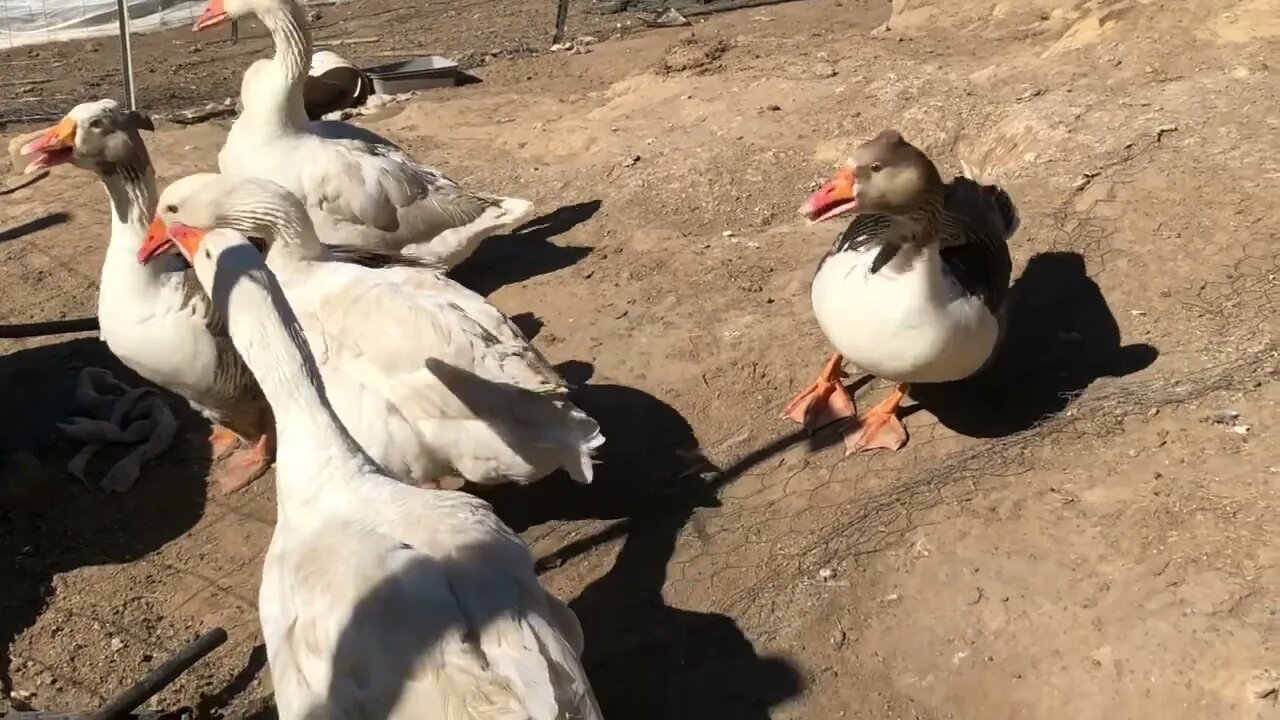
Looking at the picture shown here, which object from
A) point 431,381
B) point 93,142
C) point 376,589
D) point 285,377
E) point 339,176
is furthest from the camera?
point 339,176

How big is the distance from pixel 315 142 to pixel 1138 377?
4.30 m

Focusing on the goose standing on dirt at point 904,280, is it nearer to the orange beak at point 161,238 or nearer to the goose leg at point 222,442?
the orange beak at point 161,238

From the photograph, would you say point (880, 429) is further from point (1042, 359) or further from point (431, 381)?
point (431, 381)

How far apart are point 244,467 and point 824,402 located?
255cm

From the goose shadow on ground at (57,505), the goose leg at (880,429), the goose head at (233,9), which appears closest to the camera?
the goose shadow on ground at (57,505)

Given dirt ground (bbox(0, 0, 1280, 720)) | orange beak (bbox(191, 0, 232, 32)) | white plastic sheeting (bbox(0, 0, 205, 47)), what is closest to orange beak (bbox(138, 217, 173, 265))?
dirt ground (bbox(0, 0, 1280, 720))

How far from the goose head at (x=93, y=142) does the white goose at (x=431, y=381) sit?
2.99 feet

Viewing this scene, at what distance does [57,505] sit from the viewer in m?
4.49

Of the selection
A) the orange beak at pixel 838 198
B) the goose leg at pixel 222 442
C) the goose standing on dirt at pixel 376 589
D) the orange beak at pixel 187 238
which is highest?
the orange beak at pixel 838 198

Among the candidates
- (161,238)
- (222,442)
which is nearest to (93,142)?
(161,238)

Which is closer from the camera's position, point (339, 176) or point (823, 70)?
point (339, 176)

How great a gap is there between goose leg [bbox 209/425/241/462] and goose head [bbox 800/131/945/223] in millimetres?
2809

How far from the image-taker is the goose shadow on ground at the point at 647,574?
10.9 feet

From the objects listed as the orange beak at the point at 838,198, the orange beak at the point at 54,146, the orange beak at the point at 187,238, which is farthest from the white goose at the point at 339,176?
the orange beak at the point at 838,198
